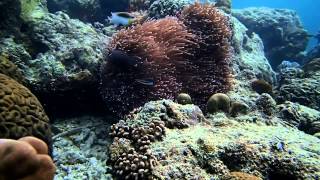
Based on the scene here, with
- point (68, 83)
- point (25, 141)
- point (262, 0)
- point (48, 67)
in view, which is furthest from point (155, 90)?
point (262, 0)

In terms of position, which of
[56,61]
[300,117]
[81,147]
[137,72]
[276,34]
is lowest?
[81,147]

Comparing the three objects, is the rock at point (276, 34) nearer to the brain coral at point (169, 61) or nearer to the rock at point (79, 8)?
the rock at point (79, 8)

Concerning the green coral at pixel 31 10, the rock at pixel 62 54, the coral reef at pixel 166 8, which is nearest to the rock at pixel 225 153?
the rock at pixel 62 54

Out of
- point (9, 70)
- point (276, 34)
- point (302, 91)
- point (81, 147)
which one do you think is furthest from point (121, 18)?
Answer: point (276, 34)

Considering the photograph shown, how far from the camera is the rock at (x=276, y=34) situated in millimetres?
14148

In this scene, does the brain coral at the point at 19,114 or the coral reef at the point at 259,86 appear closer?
the brain coral at the point at 19,114

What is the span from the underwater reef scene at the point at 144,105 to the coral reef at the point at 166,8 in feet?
0.08

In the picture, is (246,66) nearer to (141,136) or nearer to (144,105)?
(144,105)

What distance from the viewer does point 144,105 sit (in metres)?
4.39

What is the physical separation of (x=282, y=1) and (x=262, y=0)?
7061 millimetres

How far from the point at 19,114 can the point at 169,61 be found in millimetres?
2572

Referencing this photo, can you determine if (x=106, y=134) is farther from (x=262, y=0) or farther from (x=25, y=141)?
(x=262, y=0)

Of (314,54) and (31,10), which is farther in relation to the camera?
(314,54)

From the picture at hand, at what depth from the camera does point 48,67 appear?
5109mm
